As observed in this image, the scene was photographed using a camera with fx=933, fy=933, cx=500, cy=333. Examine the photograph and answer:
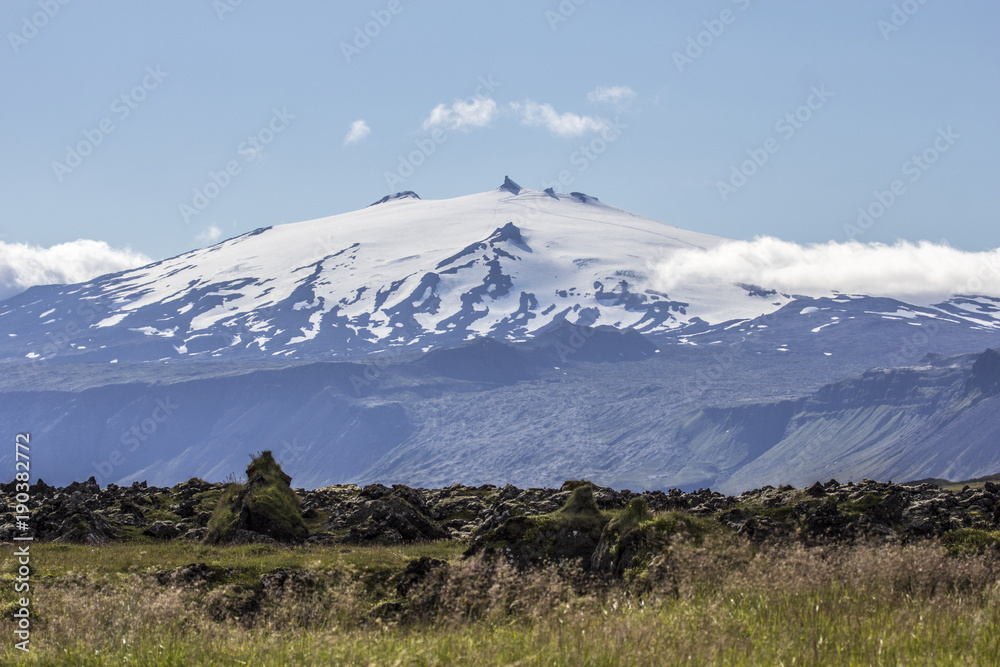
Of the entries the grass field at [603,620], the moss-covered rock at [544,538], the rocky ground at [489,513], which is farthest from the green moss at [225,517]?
the moss-covered rock at [544,538]

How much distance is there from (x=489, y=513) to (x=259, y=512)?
7.14 m

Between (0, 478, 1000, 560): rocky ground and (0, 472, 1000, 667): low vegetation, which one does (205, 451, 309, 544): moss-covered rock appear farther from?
(0, 478, 1000, 560): rocky ground

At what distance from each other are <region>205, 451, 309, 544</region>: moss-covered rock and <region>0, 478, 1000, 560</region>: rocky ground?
40 cm

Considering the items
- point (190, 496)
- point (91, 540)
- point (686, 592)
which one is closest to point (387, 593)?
point (686, 592)

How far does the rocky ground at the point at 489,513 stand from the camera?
21.0 meters

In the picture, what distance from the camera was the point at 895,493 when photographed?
2342 centimetres

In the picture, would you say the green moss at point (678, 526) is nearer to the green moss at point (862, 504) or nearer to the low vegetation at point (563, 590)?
the low vegetation at point (563, 590)

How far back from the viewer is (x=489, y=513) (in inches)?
1170

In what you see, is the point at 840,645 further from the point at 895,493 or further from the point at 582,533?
the point at 895,493

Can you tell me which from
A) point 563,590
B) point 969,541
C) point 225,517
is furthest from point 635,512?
point 225,517

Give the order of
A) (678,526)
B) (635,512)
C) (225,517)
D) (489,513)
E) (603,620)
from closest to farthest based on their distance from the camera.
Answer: (603,620) < (678,526) < (635,512) < (225,517) < (489,513)

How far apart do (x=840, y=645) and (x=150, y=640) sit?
7.61 m

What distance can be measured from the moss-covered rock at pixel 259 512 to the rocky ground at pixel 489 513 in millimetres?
399

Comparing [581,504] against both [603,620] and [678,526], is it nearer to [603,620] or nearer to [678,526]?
[678,526]
